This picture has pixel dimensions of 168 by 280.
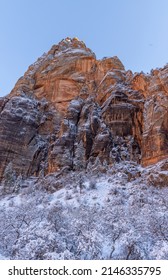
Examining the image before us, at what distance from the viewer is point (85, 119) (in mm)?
47469

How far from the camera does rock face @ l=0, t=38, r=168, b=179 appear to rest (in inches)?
1578

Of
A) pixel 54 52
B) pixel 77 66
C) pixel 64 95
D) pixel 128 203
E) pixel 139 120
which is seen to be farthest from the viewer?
pixel 54 52

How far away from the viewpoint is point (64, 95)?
187ft

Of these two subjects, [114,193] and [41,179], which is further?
[41,179]

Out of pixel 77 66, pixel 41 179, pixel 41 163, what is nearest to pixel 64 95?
pixel 77 66

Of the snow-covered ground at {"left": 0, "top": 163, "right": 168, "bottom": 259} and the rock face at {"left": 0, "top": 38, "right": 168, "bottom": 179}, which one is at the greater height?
the rock face at {"left": 0, "top": 38, "right": 168, "bottom": 179}

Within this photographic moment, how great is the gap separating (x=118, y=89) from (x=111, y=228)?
37477mm

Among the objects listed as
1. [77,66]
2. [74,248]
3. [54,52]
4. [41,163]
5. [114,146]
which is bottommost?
[74,248]

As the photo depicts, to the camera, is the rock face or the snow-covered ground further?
the rock face

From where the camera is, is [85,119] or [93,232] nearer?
[93,232]

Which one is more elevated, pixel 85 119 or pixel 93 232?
pixel 85 119

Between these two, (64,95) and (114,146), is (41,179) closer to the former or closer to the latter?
(114,146)

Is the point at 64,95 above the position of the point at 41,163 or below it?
above

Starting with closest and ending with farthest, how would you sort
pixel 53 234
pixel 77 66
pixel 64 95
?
pixel 53 234, pixel 64 95, pixel 77 66
